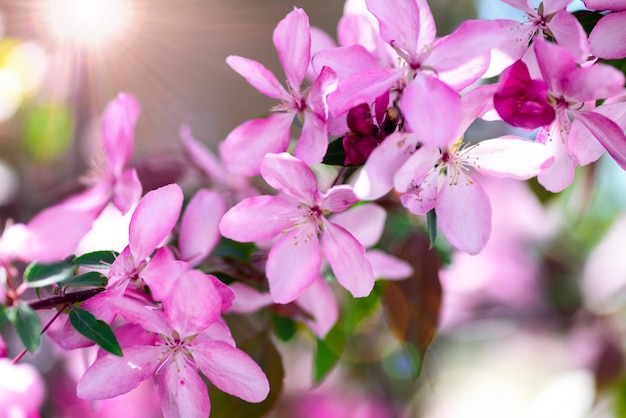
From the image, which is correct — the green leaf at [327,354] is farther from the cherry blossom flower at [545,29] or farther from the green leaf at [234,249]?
the cherry blossom flower at [545,29]

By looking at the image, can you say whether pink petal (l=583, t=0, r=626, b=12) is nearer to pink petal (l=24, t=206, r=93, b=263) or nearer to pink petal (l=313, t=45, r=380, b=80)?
pink petal (l=313, t=45, r=380, b=80)

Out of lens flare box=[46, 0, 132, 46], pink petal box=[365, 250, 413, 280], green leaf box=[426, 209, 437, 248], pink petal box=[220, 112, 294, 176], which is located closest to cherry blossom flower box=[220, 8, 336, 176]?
pink petal box=[220, 112, 294, 176]

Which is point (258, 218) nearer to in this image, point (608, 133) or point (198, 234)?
point (198, 234)

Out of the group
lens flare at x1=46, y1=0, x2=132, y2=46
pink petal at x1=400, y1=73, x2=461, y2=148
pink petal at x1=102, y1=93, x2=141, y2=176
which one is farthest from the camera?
lens flare at x1=46, y1=0, x2=132, y2=46

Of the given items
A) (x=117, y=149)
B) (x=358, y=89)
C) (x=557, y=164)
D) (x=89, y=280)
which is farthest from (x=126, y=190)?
(x=557, y=164)

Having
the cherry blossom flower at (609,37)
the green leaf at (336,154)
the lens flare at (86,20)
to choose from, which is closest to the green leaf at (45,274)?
the green leaf at (336,154)

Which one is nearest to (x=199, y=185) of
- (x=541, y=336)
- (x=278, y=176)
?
(x=278, y=176)
